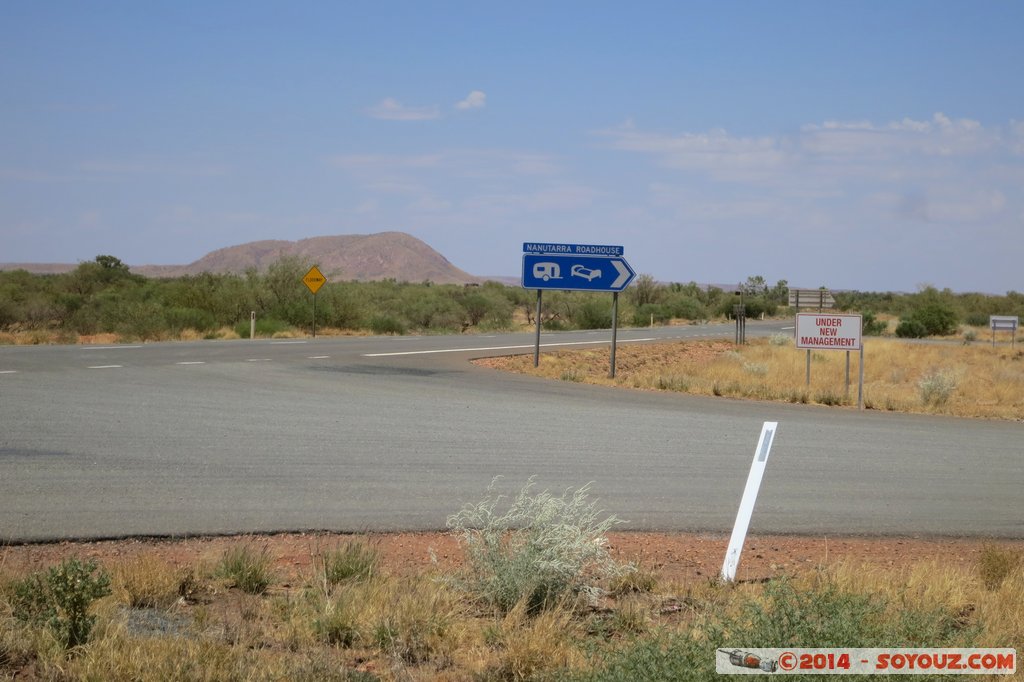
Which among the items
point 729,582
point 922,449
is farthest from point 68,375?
point 729,582

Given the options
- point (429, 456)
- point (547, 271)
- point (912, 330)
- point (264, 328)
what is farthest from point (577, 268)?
point (912, 330)

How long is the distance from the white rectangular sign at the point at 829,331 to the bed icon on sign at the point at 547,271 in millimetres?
6720

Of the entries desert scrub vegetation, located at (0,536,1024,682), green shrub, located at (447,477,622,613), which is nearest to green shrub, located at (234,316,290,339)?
green shrub, located at (447,477,622,613)

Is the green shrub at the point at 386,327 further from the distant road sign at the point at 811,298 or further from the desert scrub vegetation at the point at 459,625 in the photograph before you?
the desert scrub vegetation at the point at 459,625

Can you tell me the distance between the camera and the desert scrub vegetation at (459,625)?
5273 millimetres

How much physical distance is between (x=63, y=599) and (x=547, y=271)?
853 inches

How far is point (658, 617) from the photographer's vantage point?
6660 millimetres

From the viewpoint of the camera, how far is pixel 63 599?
5.98m

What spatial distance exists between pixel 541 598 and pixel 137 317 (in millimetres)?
40299

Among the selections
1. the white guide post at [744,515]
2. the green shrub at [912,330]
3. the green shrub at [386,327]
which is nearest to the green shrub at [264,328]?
the green shrub at [386,327]

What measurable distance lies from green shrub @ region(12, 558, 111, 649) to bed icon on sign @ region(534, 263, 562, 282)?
21031 millimetres

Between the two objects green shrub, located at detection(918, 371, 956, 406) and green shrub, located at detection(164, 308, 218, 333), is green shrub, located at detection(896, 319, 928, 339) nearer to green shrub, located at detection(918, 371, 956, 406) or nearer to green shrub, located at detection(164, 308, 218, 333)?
green shrub, located at detection(164, 308, 218, 333)

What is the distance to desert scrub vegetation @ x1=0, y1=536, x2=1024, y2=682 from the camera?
5.27 metres

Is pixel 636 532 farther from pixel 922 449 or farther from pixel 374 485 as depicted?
pixel 922 449
